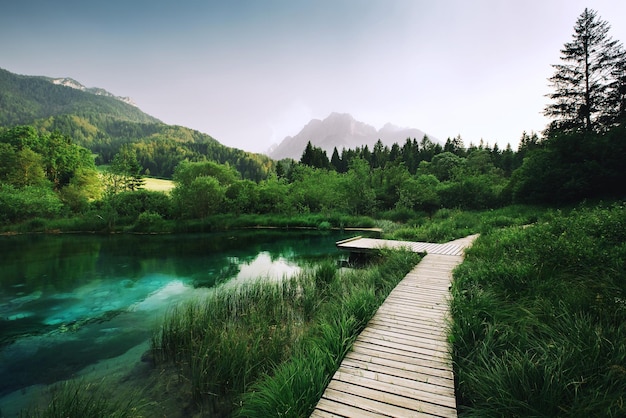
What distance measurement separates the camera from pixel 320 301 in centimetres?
563

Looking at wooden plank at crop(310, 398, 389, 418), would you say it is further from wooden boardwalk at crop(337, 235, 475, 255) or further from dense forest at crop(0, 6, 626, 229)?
dense forest at crop(0, 6, 626, 229)

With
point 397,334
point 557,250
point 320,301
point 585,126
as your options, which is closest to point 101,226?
point 320,301

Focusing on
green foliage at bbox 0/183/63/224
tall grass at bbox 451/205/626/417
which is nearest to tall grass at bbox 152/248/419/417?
tall grass at bbox 451/205/626/417

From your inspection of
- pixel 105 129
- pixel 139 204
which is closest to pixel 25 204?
pixel 139 204

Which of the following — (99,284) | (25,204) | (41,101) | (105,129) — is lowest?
(99,284)

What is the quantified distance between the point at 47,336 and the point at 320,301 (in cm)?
586

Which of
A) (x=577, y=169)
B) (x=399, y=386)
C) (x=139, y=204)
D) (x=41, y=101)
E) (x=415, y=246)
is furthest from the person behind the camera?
(x=41, y=101)

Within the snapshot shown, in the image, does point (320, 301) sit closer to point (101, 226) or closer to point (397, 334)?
point (397, 334)

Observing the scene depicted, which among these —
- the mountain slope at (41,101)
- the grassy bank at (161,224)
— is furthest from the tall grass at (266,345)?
the mountain slope at (41,101)

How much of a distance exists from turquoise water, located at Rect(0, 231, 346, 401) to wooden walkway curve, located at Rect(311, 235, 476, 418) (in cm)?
460

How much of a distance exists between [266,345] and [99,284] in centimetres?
883

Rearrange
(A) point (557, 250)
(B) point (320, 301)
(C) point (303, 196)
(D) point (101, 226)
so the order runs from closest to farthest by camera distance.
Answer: (A) point (557, 250)
(B) point (320, 301)
(D) point (101, 226)
(C) point (303, 196)

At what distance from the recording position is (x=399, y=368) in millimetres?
2967

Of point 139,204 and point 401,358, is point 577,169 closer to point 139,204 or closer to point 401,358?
point 401,358
